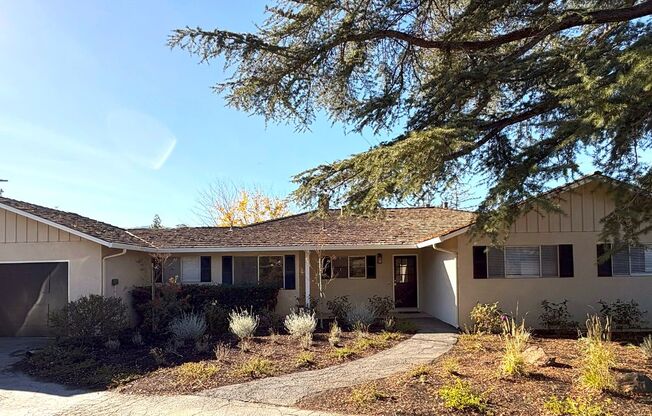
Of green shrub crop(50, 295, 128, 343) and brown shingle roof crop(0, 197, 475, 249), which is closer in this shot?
green shrub crop(50, 295, 128, 343)

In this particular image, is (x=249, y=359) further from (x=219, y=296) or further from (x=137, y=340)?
(x=219, y=296)

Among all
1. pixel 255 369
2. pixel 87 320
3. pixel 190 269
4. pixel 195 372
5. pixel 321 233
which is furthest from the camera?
pixel 321 233

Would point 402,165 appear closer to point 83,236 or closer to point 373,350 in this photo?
point 373,350

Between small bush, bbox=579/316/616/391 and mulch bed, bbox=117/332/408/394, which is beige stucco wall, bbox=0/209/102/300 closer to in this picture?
mulch bed, bbox=117/332/408/394

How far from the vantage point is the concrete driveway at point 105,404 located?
6.19 m

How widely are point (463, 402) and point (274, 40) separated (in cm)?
666

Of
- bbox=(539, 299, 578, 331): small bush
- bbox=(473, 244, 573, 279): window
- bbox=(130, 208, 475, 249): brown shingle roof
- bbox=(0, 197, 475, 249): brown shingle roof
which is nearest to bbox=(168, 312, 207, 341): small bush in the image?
bbox=(0, 197, 475, 249): brown shingle roof

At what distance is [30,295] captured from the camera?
12727mm

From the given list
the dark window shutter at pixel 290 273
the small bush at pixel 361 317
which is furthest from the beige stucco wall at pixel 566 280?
the dark window shutter at pixel 290 273

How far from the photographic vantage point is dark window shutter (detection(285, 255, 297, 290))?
50.5ft

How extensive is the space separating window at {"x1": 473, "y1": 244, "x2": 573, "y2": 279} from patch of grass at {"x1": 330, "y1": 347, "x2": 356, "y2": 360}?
476cm

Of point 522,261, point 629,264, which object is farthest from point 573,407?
point 629,264

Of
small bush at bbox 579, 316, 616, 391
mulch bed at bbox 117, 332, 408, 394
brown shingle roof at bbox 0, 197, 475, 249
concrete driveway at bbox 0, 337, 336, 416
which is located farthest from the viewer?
brown shingle roof at bbox 0, 197, 475, 249

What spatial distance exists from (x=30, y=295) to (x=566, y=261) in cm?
1428
